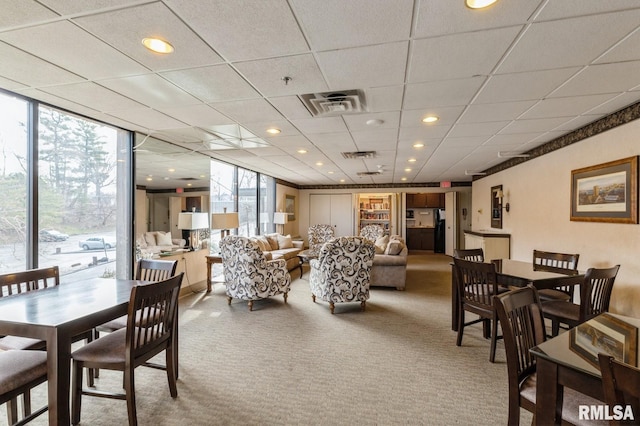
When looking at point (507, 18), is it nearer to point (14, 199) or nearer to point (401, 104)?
point (401, 104)

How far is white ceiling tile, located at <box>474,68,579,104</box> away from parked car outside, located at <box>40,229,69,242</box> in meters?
4.38

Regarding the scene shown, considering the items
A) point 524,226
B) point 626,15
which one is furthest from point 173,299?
point 524,226

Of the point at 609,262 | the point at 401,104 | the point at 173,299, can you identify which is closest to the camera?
the point at 173,299

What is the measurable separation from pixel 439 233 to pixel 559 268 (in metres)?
7.67

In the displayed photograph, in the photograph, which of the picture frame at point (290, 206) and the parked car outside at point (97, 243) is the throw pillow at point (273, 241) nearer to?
the picture frame at point (290, 206)

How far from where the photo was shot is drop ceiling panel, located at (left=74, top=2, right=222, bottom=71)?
1616 millimetres

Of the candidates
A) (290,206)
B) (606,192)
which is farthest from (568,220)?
(290,206)

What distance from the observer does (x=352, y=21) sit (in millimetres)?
1652

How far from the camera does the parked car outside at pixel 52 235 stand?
2.98 m

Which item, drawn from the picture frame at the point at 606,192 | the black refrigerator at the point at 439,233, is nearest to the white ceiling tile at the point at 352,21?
the picture frame at the point at 606,192

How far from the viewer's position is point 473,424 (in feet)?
6.31

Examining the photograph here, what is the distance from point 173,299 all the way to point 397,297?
3.74 meters

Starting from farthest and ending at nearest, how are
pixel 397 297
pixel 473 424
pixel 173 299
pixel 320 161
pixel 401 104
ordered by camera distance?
1. pixel 320 161
2. pixel 397 297
3. pixel 401 104
4. pixel 173 299
5. pixel 473 424

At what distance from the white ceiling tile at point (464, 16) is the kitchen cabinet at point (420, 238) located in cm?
985
